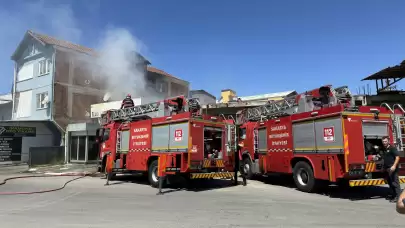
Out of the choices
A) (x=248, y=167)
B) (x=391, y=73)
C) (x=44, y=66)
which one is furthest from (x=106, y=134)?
(x=391, y=73)

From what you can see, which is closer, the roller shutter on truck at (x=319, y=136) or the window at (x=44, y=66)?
the roller shutter on truck at (x=319, y=136)

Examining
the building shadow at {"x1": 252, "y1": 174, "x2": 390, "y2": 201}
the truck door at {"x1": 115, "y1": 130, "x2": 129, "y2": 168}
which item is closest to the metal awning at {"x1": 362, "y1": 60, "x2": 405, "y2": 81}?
the building shadow at {"x1": 252, "y1": 174, "x2": 390, "y2": 201}

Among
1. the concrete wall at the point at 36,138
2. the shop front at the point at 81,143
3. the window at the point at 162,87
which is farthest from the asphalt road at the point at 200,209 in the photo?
the window at the point at 162,87

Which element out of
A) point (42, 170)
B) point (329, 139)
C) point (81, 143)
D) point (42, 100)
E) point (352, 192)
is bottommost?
point (352, 192)

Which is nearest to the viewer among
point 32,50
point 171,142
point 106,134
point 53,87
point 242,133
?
point 171,142

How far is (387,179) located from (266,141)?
14.3 feet

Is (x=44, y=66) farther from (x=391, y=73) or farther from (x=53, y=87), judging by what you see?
(x=391, y=73)

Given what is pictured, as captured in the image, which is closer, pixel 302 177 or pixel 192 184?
pixel 302 177

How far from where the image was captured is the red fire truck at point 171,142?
10586mm

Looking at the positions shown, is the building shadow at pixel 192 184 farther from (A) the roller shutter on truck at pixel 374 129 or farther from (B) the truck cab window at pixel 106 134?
(A) the roller shutter on truck at pixel 374 129

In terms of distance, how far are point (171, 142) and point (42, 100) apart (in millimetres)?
18394

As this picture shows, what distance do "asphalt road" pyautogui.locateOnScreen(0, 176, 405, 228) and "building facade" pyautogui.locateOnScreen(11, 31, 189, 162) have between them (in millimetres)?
14822

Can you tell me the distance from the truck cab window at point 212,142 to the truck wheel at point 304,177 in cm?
269

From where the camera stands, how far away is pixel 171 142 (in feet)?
36.2
